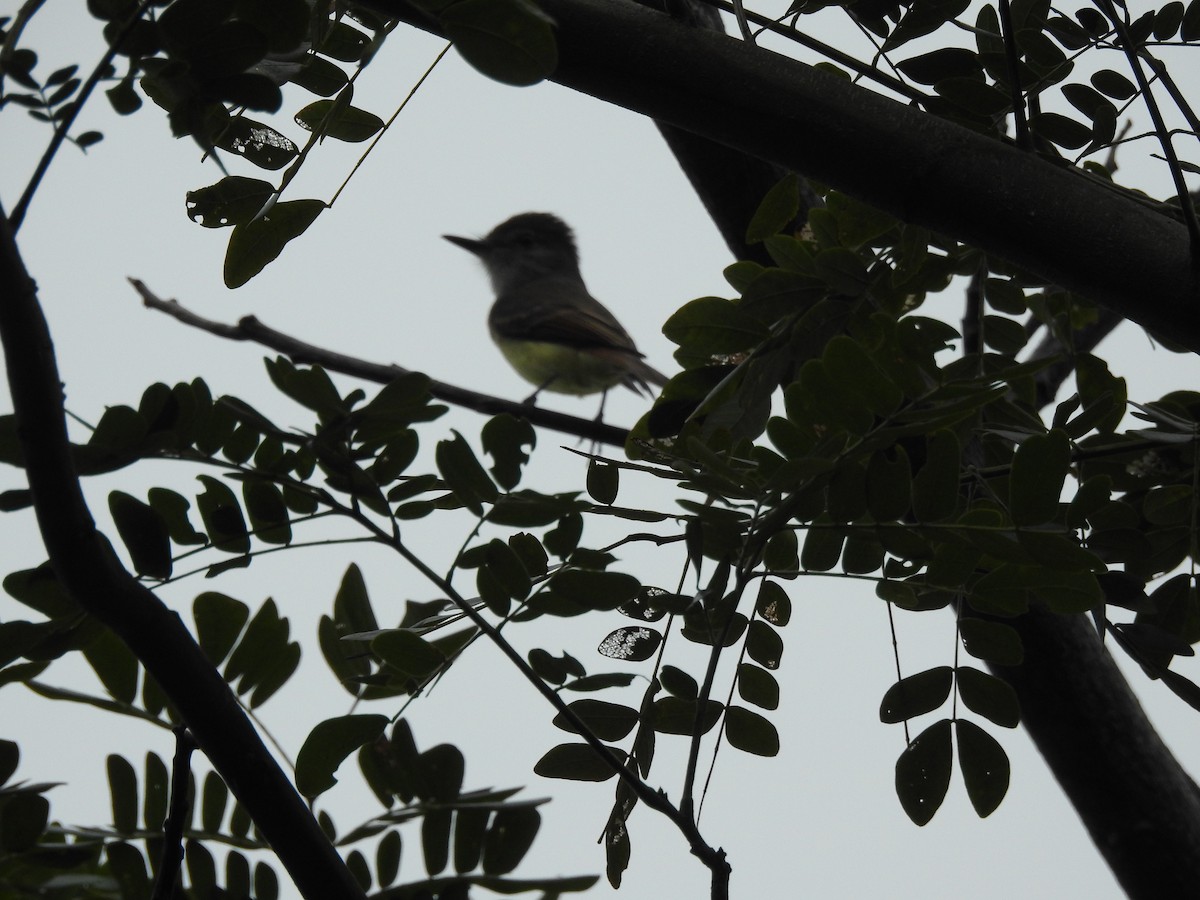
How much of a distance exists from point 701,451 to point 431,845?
567mm

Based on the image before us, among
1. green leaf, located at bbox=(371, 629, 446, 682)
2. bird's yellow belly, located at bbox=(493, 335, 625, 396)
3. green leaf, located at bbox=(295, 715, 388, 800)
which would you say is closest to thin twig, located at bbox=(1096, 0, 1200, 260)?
green leaf, located at bbox=(371, 629, 446, 682)

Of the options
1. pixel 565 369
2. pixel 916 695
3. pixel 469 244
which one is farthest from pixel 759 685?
pixel 469 244

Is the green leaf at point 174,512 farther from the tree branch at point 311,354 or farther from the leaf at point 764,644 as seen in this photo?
the tree branch at point 311,354

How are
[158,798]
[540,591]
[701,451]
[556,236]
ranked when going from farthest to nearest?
[556,236]
[158,798]
[540,591]
[701,451]

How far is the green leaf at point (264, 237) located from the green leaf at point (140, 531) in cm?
44

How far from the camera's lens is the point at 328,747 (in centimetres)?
131

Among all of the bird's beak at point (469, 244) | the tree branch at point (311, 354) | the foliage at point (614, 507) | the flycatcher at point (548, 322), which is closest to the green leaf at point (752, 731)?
the foliage at point (614, 507)

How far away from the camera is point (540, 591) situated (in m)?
1.29

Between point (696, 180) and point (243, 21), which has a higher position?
point (696, 180)

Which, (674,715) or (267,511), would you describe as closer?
(267,511)

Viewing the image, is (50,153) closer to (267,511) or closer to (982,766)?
(267,511)

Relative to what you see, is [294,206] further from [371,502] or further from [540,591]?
[540,591]

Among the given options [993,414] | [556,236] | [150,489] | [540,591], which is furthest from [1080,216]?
[556,236]

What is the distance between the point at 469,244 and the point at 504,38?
7.65 metres
